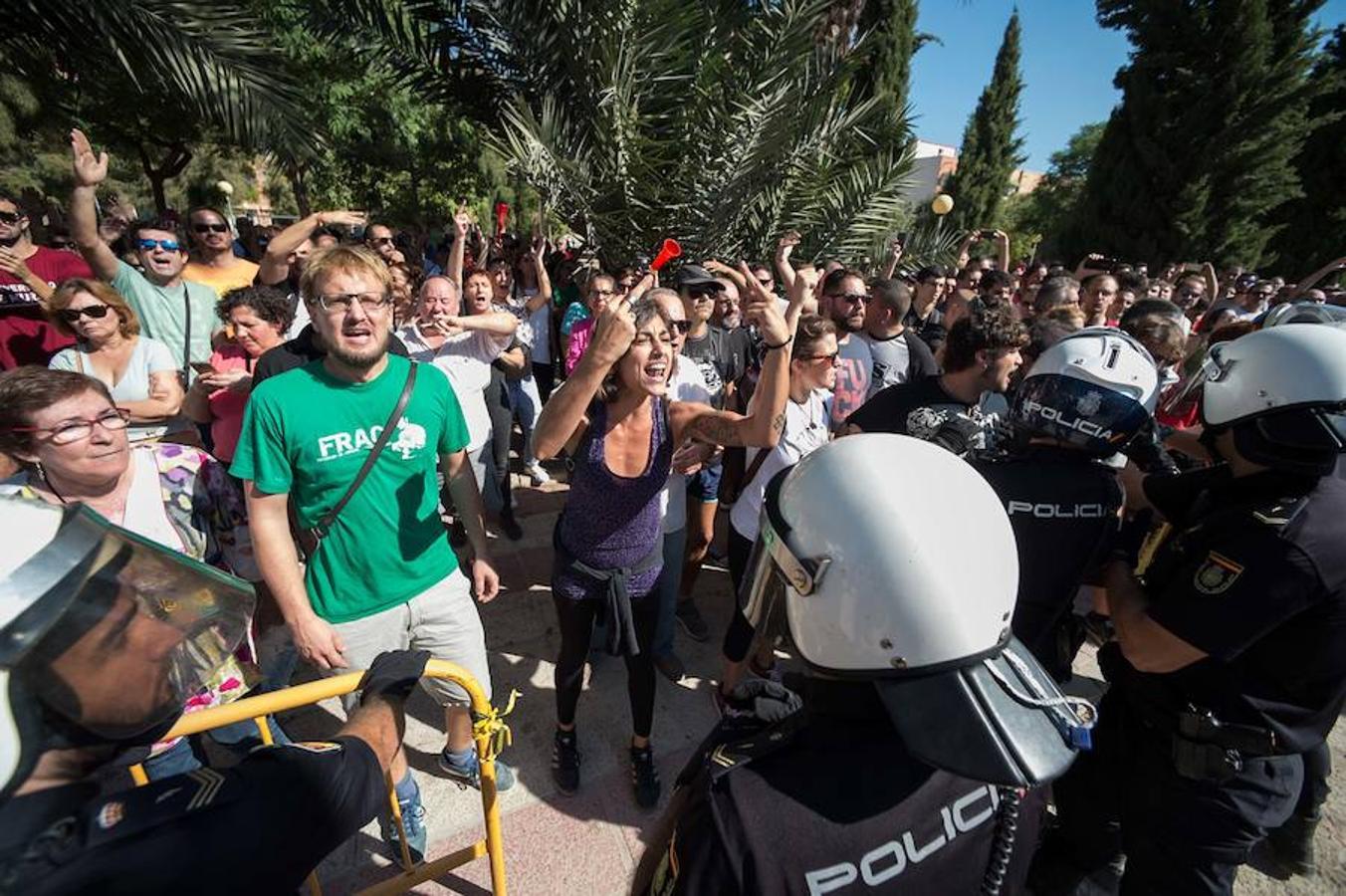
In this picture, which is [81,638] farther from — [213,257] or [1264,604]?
[213,257]

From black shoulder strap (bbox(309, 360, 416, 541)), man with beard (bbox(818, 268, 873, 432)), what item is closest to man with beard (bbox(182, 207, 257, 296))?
black shoulder strap (bbox(309, 360, 416, 541))

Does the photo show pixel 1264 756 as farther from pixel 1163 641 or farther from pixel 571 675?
pixel 571 675

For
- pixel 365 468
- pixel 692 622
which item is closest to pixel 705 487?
pixel 692 622

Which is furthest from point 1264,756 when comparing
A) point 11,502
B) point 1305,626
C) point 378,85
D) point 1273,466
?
point 378,85

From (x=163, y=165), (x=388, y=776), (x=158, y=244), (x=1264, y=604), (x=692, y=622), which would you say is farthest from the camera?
(x=163, y=165)

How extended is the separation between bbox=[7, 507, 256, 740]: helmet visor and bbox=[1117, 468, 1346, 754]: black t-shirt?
2254 mm

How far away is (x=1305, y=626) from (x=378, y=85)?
1902 centimetres

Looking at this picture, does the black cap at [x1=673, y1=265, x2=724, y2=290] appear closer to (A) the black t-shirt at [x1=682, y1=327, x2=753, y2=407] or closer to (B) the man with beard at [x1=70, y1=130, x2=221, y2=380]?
(A) the black t-shirt at [x1=682, y1=327, x2=753, y2=407]

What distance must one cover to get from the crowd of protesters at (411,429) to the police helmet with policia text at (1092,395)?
25cm

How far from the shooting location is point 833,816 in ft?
3.06

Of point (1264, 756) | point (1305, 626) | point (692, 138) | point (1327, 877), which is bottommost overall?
point (1327, 877)

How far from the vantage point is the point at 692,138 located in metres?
7.57

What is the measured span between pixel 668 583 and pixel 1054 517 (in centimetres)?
160

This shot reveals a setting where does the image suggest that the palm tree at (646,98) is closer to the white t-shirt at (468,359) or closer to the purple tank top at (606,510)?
the white t-shirt at (468,359)
